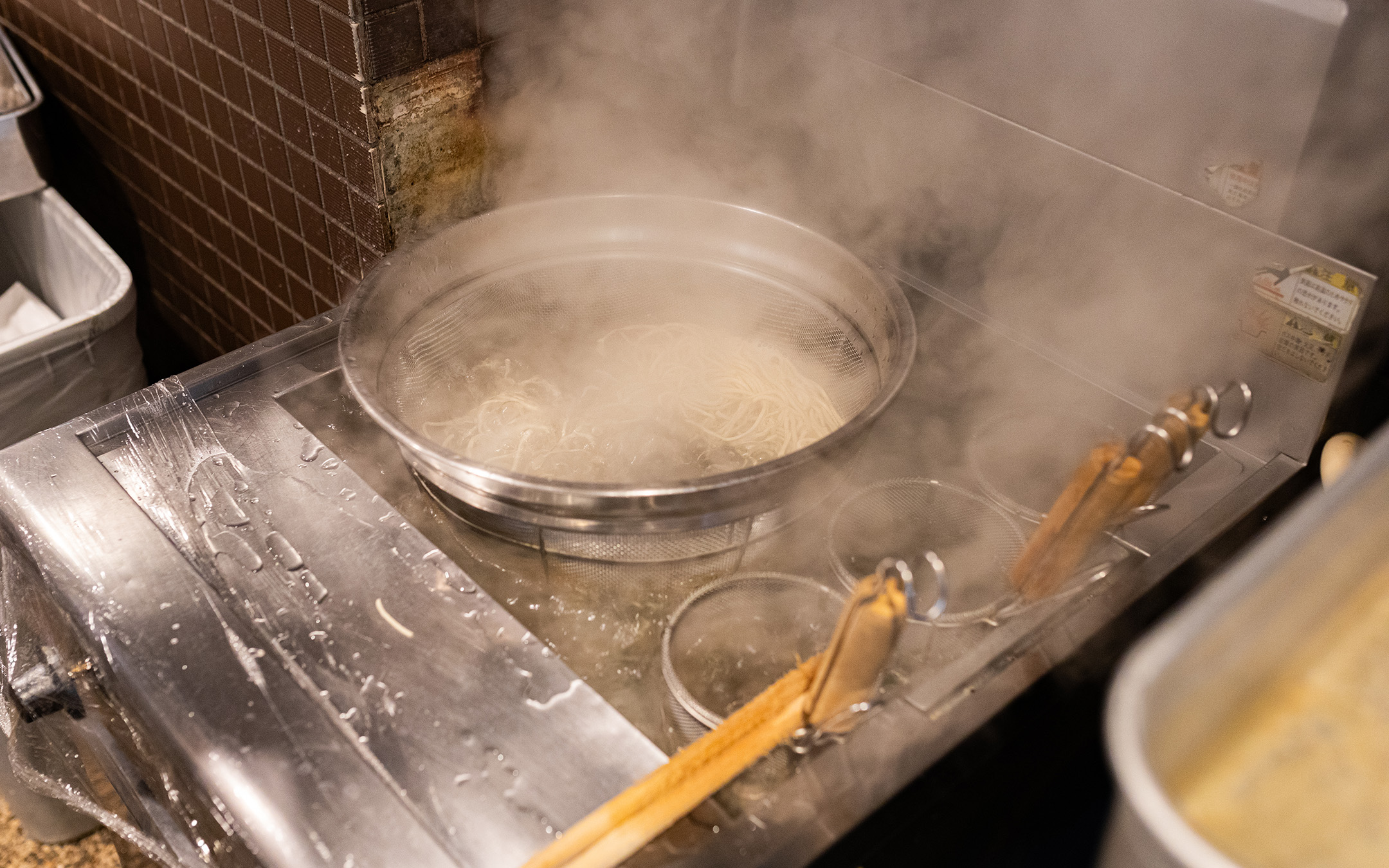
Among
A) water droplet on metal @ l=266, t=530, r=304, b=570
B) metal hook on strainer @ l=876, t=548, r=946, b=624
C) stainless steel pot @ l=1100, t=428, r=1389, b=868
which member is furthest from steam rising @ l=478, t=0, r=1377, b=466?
water droplet on metal @ l=266, t=530, r=304, b=570

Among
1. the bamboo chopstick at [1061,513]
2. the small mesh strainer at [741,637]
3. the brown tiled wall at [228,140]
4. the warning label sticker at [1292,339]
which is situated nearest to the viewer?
the bamboo chopstick at [1061,513]

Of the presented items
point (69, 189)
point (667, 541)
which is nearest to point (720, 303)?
point (667, 541)

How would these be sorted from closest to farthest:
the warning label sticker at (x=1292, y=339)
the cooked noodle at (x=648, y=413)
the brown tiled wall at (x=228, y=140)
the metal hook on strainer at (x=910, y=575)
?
the metal hook on strainer at (x=910, y=575)
the warning label sticker at (x=1292, y=339)
the cooked noodle at (x=648, y=413)
the brown tiled wall at (x=228, y=140)

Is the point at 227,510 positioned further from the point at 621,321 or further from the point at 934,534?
the point at 934,534

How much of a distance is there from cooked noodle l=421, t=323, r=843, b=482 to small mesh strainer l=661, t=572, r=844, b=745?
263mm

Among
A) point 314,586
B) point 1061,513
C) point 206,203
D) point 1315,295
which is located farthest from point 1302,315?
point 206,203

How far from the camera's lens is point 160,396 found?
1691 mm

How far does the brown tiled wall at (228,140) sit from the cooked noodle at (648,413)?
0.60 meters

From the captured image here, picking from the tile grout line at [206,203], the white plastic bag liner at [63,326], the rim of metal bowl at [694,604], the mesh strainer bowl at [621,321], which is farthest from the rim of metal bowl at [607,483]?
the white plastic bag liner at [63,326]

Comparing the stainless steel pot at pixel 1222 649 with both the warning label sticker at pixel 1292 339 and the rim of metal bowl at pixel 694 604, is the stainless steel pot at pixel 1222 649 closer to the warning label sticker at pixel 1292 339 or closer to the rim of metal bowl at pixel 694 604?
the rim of metal bowl at pixel 694 604

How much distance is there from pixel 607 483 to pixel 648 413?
43cm

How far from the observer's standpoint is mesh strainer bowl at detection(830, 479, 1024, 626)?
5.17 ft

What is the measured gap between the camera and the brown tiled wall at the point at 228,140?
209 centimetres

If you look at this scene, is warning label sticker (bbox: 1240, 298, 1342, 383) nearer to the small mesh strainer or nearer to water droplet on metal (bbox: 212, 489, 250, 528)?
the small mesh strainer
